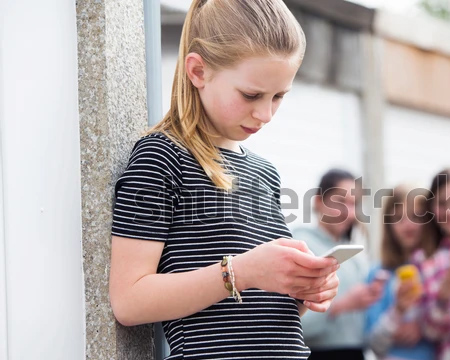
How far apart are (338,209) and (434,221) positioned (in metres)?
0.44

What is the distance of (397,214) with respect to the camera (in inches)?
127

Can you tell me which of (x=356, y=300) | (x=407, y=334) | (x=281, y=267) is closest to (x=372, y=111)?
(x=407, y=334)

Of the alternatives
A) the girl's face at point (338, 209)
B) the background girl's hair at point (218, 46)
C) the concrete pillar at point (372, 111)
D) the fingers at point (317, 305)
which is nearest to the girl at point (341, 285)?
the girl's face at point (338, 209)

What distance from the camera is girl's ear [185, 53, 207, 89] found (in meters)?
1.26

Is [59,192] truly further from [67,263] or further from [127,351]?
[127,351]

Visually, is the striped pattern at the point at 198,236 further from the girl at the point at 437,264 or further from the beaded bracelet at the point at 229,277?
the girl at the point at 437,264

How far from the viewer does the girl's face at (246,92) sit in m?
1.19

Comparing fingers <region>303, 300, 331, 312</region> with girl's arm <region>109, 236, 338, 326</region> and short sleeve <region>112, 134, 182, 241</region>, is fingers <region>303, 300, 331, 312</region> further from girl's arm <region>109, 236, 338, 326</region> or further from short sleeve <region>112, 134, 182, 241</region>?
short sleeve <region>112, 134, 182, 241</region>

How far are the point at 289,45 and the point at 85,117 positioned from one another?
1.14ft

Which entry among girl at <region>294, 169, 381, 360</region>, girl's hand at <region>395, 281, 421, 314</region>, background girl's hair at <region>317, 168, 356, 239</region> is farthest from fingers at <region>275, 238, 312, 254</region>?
girl's hand at <region>395, 281, 421, 314</region>

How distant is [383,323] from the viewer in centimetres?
303

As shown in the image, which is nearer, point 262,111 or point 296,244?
point 296,244

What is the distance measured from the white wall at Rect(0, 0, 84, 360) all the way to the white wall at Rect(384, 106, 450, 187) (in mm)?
4054

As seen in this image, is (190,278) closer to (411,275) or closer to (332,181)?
(332,181)
